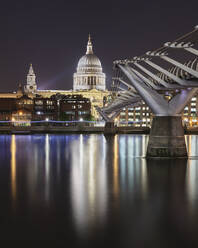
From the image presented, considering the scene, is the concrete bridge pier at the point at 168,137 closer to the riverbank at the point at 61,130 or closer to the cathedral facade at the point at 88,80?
the riverbank at the point at 61,130

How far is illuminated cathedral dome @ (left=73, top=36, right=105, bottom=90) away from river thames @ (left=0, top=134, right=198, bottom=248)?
154734mm

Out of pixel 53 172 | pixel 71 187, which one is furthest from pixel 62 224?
pixel 53 172

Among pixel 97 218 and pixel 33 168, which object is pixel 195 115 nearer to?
pixel 33 168

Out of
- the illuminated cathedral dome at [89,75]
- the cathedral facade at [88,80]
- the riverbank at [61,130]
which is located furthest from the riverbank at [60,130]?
the illuminated cathedral dome at [89,75]

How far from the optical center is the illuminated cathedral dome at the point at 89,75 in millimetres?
180750

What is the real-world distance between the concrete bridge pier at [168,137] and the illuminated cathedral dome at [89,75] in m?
152

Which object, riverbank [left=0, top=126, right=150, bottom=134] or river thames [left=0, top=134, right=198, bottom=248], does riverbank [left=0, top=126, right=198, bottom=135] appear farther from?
river thames [left=0, top=134, right=198, bottom=248]

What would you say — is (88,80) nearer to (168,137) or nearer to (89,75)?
(89,75)

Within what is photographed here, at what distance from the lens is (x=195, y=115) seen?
5032 inches

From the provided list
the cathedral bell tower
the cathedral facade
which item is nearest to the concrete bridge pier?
the cathedral facade

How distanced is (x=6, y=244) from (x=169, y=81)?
18177 mm

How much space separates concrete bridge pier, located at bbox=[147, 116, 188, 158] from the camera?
2800 centimetres

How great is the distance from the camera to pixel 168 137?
1105 inches

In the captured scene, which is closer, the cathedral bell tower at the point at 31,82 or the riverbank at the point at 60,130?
the riverbank at the point at 60,130
